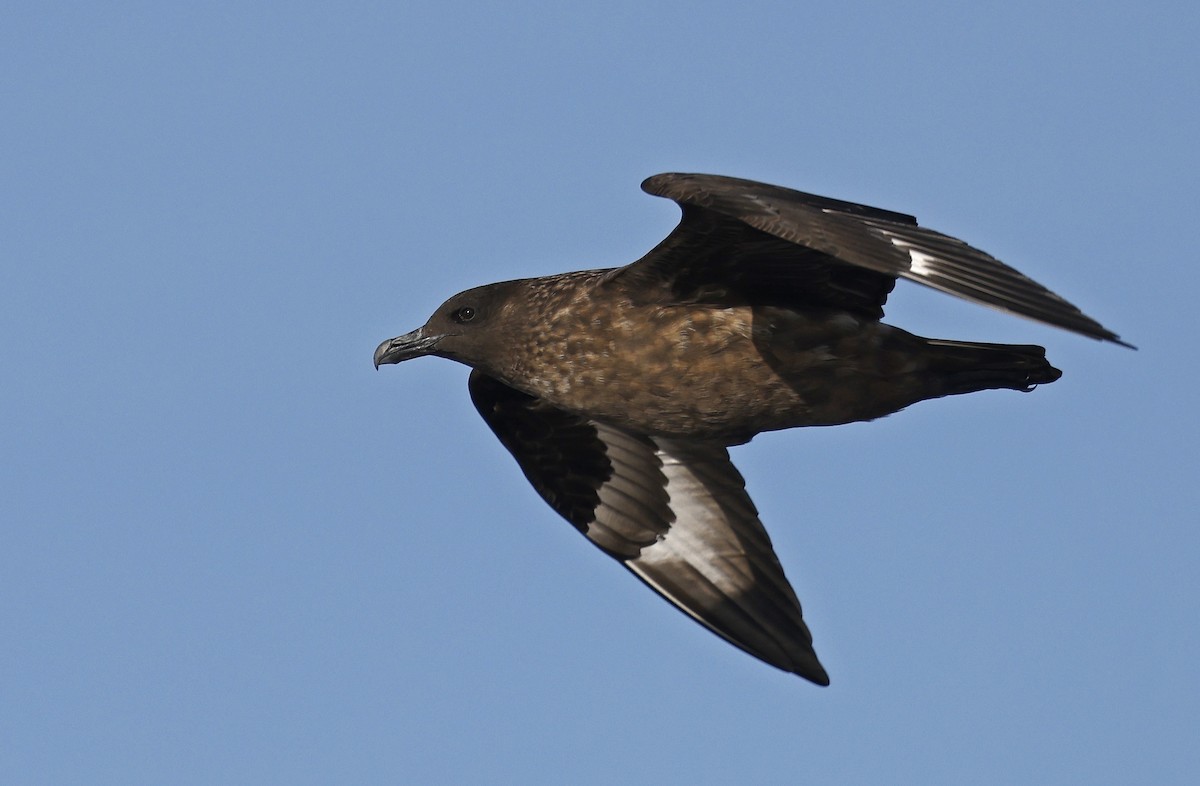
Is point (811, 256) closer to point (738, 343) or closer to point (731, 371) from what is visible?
point (738, 343)

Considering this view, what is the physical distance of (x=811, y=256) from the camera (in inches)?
Answer: 341

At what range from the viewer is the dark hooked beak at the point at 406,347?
952 cm

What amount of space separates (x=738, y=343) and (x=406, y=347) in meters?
1.83

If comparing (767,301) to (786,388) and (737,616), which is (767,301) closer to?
(786,388)

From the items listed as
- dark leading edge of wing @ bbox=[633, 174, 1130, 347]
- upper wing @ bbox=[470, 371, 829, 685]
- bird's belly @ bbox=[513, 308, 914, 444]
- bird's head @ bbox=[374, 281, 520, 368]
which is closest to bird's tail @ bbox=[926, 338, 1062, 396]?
bird's belly @ bbox=[513, 308, 914, 444]

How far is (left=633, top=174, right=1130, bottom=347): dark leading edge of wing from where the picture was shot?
7.60 metres

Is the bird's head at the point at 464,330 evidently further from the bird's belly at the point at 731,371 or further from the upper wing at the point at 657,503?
the upper wing at the point at 657,503

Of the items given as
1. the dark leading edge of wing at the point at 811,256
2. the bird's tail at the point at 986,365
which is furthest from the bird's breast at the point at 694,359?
the bird's tail at the point at 986,365

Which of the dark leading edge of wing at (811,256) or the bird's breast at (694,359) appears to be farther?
the bird's breast at (694,359)

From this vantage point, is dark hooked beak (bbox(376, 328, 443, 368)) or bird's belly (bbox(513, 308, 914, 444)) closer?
bird's belly (bbox(513, 308, 914, 444))

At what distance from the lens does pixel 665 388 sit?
348 inches

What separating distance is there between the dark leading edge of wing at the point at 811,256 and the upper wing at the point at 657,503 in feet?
5.00

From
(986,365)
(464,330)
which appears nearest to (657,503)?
(464,330)

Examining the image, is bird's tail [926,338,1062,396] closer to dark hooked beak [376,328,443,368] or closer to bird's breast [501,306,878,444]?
bird's breast [501,306,878,444]
